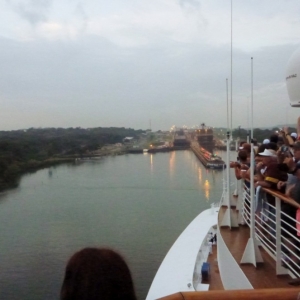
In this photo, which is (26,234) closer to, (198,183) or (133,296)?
(198,183)

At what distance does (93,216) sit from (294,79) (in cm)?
1745

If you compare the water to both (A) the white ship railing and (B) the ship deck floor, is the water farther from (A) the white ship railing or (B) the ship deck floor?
(A) the white ship railing

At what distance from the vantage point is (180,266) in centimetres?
496

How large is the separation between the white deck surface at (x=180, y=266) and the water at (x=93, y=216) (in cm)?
51

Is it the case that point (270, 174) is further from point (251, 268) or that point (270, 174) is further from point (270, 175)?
point (251, 268)

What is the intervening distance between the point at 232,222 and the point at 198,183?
2237cm

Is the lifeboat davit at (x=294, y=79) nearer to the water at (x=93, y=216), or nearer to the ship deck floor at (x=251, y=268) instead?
the ship deck floor at (x=251, y=268)

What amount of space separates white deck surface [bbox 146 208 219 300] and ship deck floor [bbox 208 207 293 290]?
45 centimetres

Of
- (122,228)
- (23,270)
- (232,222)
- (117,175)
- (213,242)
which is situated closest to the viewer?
(232,222)

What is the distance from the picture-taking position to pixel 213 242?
5.74 metres

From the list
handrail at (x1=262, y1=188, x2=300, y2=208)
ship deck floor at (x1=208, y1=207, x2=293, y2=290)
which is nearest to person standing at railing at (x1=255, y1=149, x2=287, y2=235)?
handrail at (x1=262, y1=188, x2=300, y2=208)

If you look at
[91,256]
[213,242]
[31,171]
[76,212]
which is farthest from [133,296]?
[31,171]

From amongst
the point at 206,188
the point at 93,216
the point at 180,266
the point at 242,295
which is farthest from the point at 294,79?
the point at 206,188

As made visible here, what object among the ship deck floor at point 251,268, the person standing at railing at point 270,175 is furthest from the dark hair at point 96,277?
the person standing at railing at point 270,175
